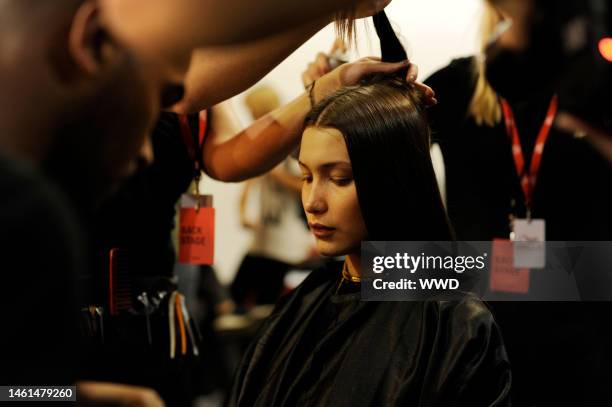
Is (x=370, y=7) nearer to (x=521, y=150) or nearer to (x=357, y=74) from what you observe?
(x=357, y=74)

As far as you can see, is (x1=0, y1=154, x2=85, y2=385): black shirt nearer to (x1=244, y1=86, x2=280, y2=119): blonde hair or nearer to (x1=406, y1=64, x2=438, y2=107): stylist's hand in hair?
(x1=406, y1=64, x2=438, y2=107): stylist's hand in hair

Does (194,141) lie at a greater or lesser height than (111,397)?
greater

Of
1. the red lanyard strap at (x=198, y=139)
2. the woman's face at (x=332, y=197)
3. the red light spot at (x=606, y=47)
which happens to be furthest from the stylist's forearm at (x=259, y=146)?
the red light spot at (x=606, y=47)

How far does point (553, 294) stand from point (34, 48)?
1.49 meters

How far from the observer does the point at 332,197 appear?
141 centimetres

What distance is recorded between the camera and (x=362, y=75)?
4.75 ft

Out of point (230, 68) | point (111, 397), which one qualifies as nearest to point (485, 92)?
point (230, 68)

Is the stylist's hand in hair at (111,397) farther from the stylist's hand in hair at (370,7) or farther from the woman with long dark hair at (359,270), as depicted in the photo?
the stylist's hand in hair at (370,7)

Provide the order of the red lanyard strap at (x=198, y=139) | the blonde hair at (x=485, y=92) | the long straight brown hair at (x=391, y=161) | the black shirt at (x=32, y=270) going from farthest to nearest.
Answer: the red lanyard strap at (x=198, y=139)
the blonde hair at (x=485, y=92)
the long straight brown hair at (x=391, y=161)
the black shirt at (x=32, y=270)

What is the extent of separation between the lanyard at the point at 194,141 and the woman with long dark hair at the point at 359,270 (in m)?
0.37

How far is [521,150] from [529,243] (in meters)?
0.26

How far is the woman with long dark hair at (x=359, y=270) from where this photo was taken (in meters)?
1.31

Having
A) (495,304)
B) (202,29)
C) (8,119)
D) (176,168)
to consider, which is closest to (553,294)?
(495,304)

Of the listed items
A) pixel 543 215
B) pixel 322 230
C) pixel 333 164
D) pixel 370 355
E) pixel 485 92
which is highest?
pixel 485 92
